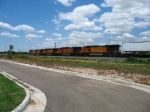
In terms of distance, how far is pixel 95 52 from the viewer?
6875cm

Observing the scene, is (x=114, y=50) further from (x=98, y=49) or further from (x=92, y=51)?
(x=92, y=51)

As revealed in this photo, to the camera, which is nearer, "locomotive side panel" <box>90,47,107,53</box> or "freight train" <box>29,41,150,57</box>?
"freight train" <box>29,41,150,57</box>

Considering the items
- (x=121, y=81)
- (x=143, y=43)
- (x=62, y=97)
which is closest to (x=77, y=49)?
(x=143, y=43)

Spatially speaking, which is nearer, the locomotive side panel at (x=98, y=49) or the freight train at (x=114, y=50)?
the freight train at (x=114, y=50)

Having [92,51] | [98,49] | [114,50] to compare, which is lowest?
[92,51]

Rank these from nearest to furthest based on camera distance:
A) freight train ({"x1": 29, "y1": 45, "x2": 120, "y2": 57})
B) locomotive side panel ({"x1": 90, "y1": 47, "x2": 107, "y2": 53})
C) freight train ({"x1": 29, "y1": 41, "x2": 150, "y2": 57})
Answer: freight train ({"x1": 29, "y1": 41, "x2": 150, "y2": 57}) < freight train ({"x1": 29, "y1": 45, "x2": 120, "y2": 57}) < locomotive side panel ({"x1": 90, "y1": 47, "x2": 107, "y2": 53})

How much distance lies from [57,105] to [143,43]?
51.3 meters

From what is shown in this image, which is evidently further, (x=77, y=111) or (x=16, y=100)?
(x=16, y=100)

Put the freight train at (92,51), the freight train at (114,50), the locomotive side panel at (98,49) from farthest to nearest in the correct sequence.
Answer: the locomotive side panel at (98,49) < the freight train at (92,51) < the freight train at (114,50)

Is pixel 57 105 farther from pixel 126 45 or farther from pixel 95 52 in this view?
pixel 95 52

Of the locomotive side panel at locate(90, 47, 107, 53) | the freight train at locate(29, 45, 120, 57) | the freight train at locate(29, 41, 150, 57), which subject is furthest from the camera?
the locomotive side panel at locate(90, 47, 107, 53)

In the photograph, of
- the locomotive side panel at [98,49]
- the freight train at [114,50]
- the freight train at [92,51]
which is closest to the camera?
the freight train at [114,50]

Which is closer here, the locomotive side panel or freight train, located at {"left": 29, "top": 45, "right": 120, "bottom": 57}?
freight train, located at {"left": 29, "top": 45, "right": 120, "bottom": 57}

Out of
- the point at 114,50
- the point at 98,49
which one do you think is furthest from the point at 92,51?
the point at 114,50
